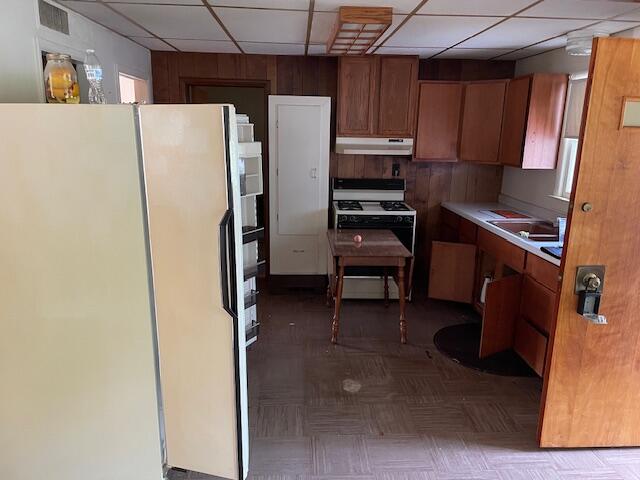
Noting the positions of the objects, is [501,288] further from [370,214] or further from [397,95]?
[397,95]

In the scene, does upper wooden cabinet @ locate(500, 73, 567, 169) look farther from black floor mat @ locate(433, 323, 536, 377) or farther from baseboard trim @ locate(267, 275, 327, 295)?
baseboard trim @ locate(267, 275, 327, 295)

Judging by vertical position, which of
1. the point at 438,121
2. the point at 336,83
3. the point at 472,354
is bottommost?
the point at 472,354

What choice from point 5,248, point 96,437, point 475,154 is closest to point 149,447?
point 96,437

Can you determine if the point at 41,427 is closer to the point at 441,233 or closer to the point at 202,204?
the point at 202,204

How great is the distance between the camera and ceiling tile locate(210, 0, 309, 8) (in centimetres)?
240

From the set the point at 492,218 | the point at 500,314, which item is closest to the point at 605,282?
the point at 500,314

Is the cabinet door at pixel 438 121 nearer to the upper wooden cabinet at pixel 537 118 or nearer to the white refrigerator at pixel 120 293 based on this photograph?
the upper wooden cabinet at pixel 537 118

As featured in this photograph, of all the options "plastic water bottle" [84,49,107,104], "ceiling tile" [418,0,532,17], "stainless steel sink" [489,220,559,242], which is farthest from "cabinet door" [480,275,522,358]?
"plastic water bottle" [84,49,107,104]

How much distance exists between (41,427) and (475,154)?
377 cm

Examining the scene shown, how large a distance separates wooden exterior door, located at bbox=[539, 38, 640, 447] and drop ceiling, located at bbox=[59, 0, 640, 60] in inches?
30.1

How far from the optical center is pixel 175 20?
286 cm

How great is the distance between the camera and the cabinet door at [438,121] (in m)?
4.04

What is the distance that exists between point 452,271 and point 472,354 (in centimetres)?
88

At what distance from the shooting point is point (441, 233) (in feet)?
15.1
